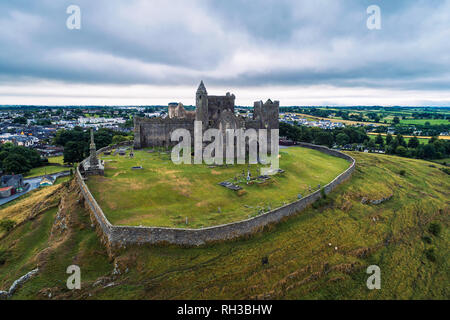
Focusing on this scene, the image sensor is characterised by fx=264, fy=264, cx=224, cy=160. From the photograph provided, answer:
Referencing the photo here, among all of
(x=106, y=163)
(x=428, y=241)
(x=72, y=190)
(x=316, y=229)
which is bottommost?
(x=428, y=241)

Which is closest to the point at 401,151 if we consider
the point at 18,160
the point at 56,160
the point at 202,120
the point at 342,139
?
the point at 342,139

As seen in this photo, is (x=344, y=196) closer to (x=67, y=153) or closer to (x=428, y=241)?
(x=428, y=241)

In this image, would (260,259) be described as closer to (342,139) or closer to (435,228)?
(435,228)

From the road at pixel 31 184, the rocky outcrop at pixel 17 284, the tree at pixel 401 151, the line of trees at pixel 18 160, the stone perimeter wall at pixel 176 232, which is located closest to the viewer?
the rocky outcrop at pixel 17 284

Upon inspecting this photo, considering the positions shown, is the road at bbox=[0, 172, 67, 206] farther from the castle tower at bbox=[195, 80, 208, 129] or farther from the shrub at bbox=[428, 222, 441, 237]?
the shrub at bbox=[428, 222, 441, 237]

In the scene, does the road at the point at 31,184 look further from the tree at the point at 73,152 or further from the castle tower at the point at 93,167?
the castle tower at the point at 93,167

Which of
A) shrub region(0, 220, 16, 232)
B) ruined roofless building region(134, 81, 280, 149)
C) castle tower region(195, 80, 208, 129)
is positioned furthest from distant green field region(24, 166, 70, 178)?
castle tower region(195, 80, 208, 129)

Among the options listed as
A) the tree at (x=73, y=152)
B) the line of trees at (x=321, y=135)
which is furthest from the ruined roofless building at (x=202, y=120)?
the line of trees at (x=321, y=135)

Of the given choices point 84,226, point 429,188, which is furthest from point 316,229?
point 429,188
